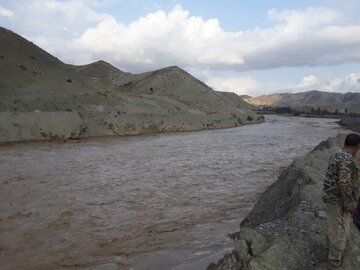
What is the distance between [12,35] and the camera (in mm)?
52188

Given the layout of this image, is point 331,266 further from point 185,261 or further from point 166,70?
point 166,70

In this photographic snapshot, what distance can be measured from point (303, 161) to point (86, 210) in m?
6.44

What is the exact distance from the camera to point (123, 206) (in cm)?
1402

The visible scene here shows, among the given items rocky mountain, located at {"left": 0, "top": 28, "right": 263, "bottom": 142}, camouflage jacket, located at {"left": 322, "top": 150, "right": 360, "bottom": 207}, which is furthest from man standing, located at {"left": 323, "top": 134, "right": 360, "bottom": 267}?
rocky mountain, located at {"left": 0, "top": 28, "right": 263, "bottom": 142}

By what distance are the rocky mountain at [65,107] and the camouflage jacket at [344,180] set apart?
95.5 ft

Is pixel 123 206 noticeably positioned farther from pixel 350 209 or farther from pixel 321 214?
pixel 350 209

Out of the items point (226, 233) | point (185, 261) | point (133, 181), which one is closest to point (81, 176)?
point (133, 181)

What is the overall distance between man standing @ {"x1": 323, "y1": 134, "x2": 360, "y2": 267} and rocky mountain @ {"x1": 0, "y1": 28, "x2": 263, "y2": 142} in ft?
95.3

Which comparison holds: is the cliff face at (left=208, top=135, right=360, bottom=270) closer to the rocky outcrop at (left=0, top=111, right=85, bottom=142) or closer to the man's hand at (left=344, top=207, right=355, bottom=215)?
the man's hand at (left=344, top=207, right=355, bottom=215)

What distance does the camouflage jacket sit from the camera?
626 cm

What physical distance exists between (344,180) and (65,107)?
3658 centimetres

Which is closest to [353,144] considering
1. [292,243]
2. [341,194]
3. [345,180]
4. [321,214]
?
[345,180]

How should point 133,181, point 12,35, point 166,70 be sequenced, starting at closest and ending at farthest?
point 133,181 < point 12,35 < point 166,70

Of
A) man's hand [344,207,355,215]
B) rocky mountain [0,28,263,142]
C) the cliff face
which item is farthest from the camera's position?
rocky mountain [0,28,263,142]
